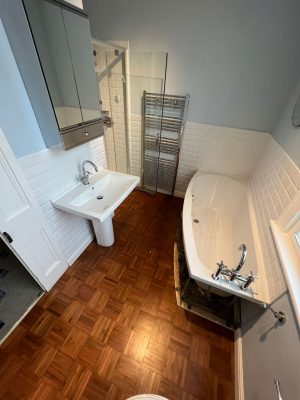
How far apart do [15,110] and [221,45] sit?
6.26 ft

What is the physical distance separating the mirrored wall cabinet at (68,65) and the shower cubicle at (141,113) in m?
0.57

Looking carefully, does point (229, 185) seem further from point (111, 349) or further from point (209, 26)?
point (111, 349)

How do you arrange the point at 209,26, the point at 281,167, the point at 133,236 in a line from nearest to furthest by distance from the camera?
the point at 281,167
the point at 209,26
the point at 133,236

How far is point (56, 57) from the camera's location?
3.59 ft

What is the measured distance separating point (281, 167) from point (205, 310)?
1.37 metres

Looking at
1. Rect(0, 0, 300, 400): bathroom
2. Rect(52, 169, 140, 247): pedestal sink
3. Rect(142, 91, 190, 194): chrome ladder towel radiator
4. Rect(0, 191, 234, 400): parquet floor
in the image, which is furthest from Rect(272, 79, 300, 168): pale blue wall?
Rect(0, 191, 234, 400): parquet floor

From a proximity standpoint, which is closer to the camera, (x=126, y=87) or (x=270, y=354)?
(x=270, y=354)

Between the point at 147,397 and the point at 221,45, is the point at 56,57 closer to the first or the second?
the point at 221,45

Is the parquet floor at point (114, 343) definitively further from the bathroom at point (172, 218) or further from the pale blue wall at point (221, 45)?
the pale blue wall at point (221, 45)

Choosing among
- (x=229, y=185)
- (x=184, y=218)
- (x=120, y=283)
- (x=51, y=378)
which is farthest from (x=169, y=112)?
(x=51, y=378)

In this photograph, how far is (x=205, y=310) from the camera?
145 centimetres

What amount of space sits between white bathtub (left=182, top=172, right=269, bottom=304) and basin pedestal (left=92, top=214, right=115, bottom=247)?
77 cm

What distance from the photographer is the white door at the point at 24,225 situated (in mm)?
947

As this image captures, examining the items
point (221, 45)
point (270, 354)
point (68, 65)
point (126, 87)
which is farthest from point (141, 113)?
point (270, 354)
